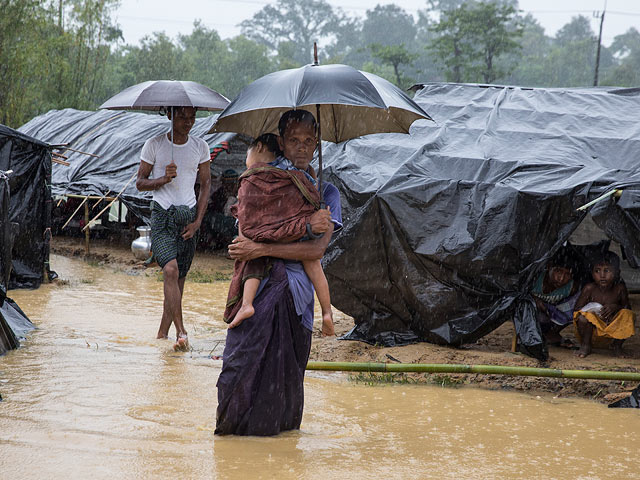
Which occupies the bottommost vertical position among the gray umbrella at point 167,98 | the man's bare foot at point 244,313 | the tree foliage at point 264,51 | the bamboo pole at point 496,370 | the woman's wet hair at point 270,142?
the bamboo pole at point 496,370

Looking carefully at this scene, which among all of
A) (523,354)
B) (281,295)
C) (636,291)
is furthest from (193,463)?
(636,291)

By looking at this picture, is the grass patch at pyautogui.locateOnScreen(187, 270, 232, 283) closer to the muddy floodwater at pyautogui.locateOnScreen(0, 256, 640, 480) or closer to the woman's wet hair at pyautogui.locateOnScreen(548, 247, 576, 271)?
the muddy floodwater at pyautogui.locateOnScreen(0, 256, 640, 480)

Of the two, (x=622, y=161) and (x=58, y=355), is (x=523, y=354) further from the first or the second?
(x=58, y=355)

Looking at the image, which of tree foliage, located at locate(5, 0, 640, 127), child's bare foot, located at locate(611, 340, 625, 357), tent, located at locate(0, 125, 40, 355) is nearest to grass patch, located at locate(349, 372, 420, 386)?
child's bare foot, located at locate(611, 340, 625, 357)

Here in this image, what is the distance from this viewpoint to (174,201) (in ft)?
19.0

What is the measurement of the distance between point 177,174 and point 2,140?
168 inches

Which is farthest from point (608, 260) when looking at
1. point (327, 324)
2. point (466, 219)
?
point (327, 324)

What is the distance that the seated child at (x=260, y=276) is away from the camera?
3.65 metres

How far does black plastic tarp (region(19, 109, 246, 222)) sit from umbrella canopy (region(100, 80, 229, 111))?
17.7 ft

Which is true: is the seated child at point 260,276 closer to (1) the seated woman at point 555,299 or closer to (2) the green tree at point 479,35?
(1) the seated woman at point 555,299

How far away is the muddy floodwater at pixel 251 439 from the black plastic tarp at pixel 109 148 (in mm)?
6133

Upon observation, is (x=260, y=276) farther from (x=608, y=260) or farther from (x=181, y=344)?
(x=608, y=260)

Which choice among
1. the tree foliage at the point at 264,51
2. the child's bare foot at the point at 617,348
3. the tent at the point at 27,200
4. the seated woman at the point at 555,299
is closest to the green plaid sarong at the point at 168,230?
the seated woman at the point at 555,299

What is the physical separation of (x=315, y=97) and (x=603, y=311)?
366cm
